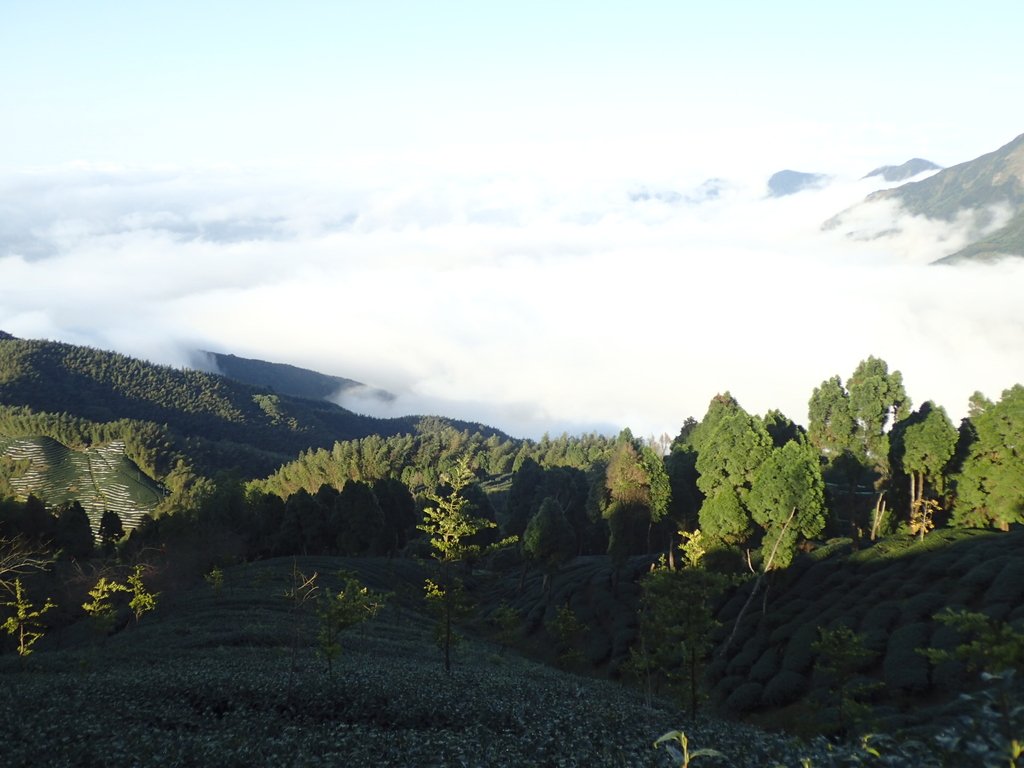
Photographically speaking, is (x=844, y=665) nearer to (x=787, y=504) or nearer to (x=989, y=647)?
(x=989, y=647)

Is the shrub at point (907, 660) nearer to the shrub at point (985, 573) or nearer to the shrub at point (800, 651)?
the shrub at point (985, 573)

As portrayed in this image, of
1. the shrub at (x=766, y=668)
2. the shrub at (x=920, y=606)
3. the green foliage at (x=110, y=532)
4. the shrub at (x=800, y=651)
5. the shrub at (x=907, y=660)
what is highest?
the shrub at (x=920, y=606)

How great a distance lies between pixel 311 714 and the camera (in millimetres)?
24062

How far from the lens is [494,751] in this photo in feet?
61.6

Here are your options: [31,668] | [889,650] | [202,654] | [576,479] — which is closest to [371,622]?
[202,654]

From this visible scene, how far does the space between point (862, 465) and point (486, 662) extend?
114 ft

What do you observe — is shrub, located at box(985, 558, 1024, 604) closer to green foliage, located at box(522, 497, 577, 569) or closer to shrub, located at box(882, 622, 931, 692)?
shrub, located at box(882, 622, 931, 692)

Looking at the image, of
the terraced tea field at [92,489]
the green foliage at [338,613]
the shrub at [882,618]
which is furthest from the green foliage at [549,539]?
the terraced tea field at [92,489]

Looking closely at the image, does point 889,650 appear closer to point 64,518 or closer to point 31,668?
point 31,668

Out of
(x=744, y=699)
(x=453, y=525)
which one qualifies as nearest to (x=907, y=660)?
(x=744, y=699)

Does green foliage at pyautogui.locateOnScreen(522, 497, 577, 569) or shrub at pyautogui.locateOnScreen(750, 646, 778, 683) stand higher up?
green foliage at pyautogui.locateOnScreen(522, 497, 577, 569)

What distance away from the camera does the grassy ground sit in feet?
59.0

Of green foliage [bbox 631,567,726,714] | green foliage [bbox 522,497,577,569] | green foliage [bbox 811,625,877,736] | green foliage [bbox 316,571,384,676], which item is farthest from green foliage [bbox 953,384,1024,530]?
green foliage [bbox 316,571,384,676]

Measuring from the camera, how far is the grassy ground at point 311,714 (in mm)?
17969
